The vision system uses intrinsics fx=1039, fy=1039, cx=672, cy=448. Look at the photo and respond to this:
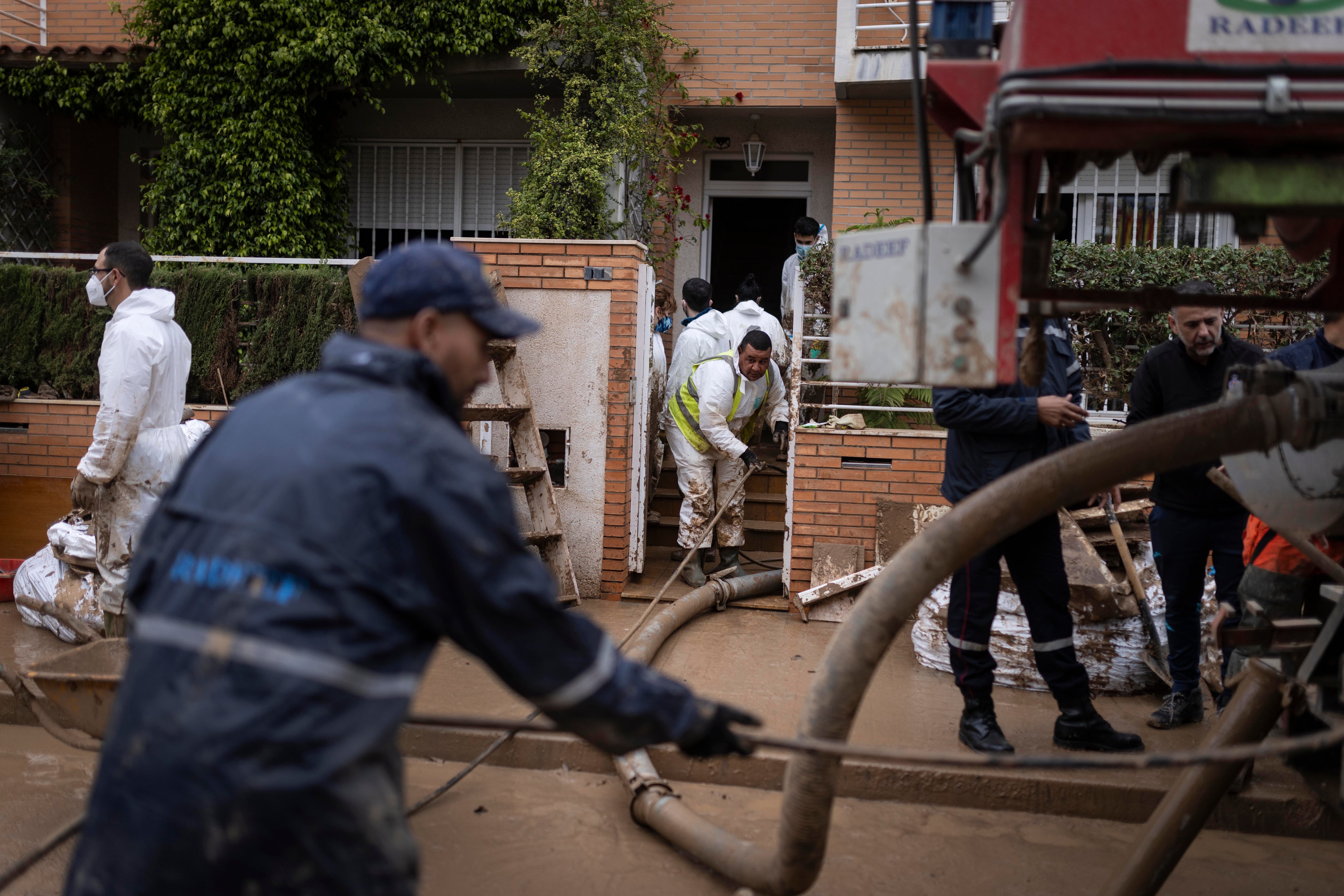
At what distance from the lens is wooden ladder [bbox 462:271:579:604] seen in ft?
21.3

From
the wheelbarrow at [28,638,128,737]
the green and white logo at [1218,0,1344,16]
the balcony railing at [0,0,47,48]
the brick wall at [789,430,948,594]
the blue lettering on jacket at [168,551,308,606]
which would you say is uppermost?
the balcony railing at [0,0,47,48]

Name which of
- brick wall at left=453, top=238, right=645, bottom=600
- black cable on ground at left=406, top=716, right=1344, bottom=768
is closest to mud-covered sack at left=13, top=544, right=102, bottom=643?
brick wall at left=453, top=238, right=645, bottom=600

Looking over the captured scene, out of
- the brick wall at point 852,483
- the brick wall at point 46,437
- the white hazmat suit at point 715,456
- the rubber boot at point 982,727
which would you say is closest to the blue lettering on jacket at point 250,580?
the rubber boot at point 982,727

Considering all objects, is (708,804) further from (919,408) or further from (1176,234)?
(1176,234)

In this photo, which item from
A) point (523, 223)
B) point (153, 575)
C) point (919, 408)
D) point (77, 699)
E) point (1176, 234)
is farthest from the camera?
point (1176, 234)

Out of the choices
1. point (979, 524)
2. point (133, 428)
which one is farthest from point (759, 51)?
point (979, 524)

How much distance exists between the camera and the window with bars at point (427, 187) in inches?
433

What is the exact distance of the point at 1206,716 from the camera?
4863 millimetres

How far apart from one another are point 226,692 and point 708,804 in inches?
116

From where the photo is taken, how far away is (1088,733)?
4367 mm

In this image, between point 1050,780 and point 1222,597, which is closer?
point 1050,780

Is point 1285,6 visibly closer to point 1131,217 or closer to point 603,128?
point 603,128

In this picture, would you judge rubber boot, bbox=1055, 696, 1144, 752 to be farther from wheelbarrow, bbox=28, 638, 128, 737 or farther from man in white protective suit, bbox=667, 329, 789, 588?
wheelbarrow, bbox=28, 638, 128, 737

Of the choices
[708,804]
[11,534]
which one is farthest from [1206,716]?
[11,534]
